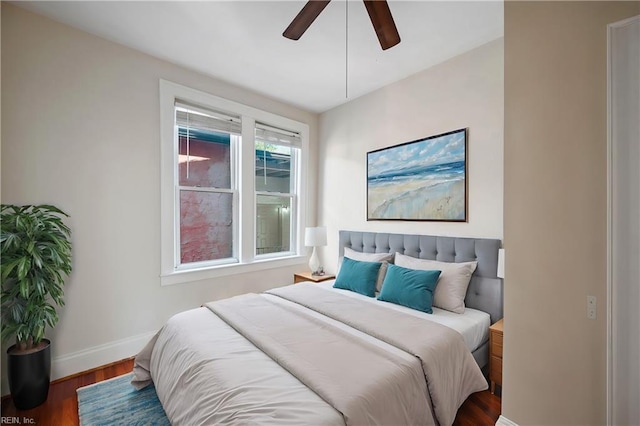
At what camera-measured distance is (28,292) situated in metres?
1.88

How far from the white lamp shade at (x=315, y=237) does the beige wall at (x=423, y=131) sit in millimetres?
274

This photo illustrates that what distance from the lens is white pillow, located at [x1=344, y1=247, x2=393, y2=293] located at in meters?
2.92

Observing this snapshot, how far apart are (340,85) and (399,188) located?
142cm

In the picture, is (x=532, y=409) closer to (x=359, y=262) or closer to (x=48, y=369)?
(x=359, y=262)

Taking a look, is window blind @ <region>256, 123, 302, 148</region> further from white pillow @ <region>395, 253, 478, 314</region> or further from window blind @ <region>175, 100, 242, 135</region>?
white pillow @ <region>395, 253, 478, 314</region>

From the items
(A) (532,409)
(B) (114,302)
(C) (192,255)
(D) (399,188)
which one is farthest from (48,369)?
(D) (399,188)

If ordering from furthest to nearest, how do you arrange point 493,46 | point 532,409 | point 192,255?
point 192,255 < point 493,46 < point 532,409

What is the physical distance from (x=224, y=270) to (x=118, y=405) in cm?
153

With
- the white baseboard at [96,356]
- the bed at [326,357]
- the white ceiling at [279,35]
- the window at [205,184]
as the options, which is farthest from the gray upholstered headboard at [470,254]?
the white baseboard at [96,356]

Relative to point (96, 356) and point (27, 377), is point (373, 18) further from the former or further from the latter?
point (96, 356)

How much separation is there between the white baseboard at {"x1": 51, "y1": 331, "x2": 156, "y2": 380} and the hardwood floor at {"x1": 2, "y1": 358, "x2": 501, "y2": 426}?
87 mm

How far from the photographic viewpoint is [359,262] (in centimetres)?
A: 302

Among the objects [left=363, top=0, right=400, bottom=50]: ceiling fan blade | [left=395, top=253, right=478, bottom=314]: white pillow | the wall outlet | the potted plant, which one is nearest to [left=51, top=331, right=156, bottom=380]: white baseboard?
the potted plant

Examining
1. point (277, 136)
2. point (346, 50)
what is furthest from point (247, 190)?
point (346, 50)
